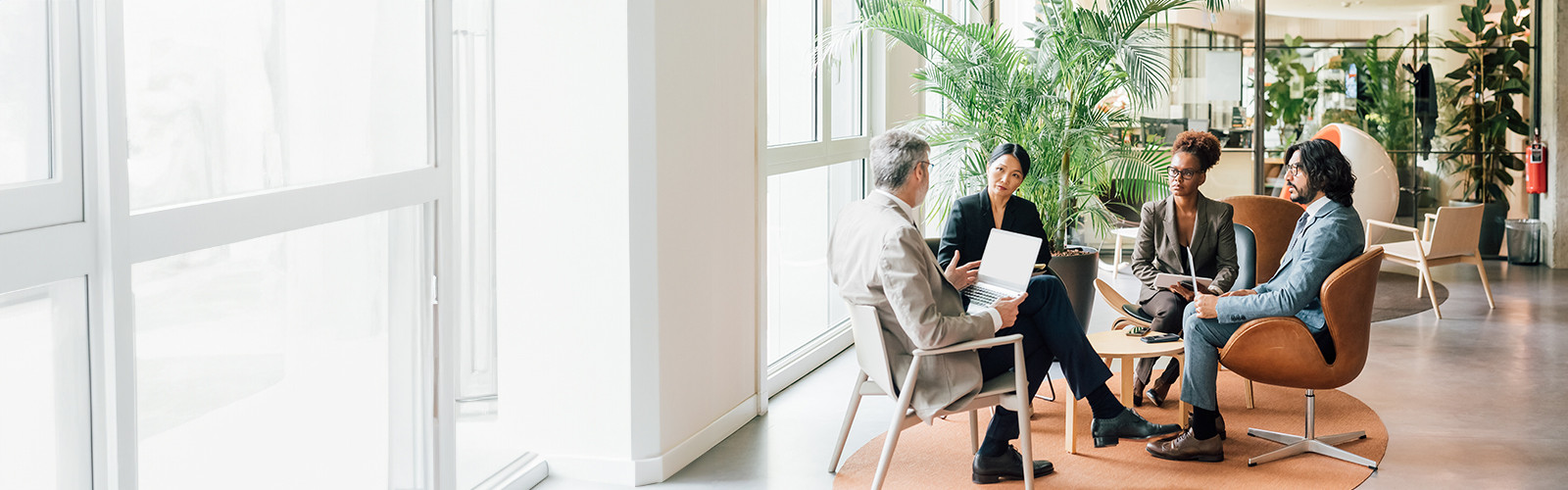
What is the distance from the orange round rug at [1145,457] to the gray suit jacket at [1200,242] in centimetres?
59

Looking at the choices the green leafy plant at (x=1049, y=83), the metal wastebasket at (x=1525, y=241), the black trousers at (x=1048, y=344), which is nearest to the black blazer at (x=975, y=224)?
the black trousers at (x=1048, y=344)

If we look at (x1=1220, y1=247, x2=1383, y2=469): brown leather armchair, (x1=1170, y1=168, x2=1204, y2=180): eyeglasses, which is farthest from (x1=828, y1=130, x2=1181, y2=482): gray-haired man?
(x1=1170, y1=168, x2=1204, y2=180): eyeglasses

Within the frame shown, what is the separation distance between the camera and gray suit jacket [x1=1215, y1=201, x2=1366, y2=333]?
3.94m

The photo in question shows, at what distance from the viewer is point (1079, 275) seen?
21.4 ft

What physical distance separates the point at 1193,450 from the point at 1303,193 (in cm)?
96

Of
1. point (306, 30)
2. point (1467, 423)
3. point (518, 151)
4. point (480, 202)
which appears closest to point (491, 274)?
point (480, 202)

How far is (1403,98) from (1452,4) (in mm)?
843

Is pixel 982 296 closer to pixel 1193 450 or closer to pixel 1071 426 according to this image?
pixel 1071 426

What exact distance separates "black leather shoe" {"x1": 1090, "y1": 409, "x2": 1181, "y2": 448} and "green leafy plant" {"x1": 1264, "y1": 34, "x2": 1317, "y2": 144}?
22.6ft

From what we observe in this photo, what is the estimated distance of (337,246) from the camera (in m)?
2.86

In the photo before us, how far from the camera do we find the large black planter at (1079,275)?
6.48m

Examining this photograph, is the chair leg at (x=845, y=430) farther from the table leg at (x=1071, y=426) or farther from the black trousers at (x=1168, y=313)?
the black trousers at (x=1168, y=313)

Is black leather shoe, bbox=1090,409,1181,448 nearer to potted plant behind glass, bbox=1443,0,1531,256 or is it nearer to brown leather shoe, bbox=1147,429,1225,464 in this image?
brown leather shoe, bbox=1147,429,1225,464

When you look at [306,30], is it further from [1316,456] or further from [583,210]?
[1316,456]
